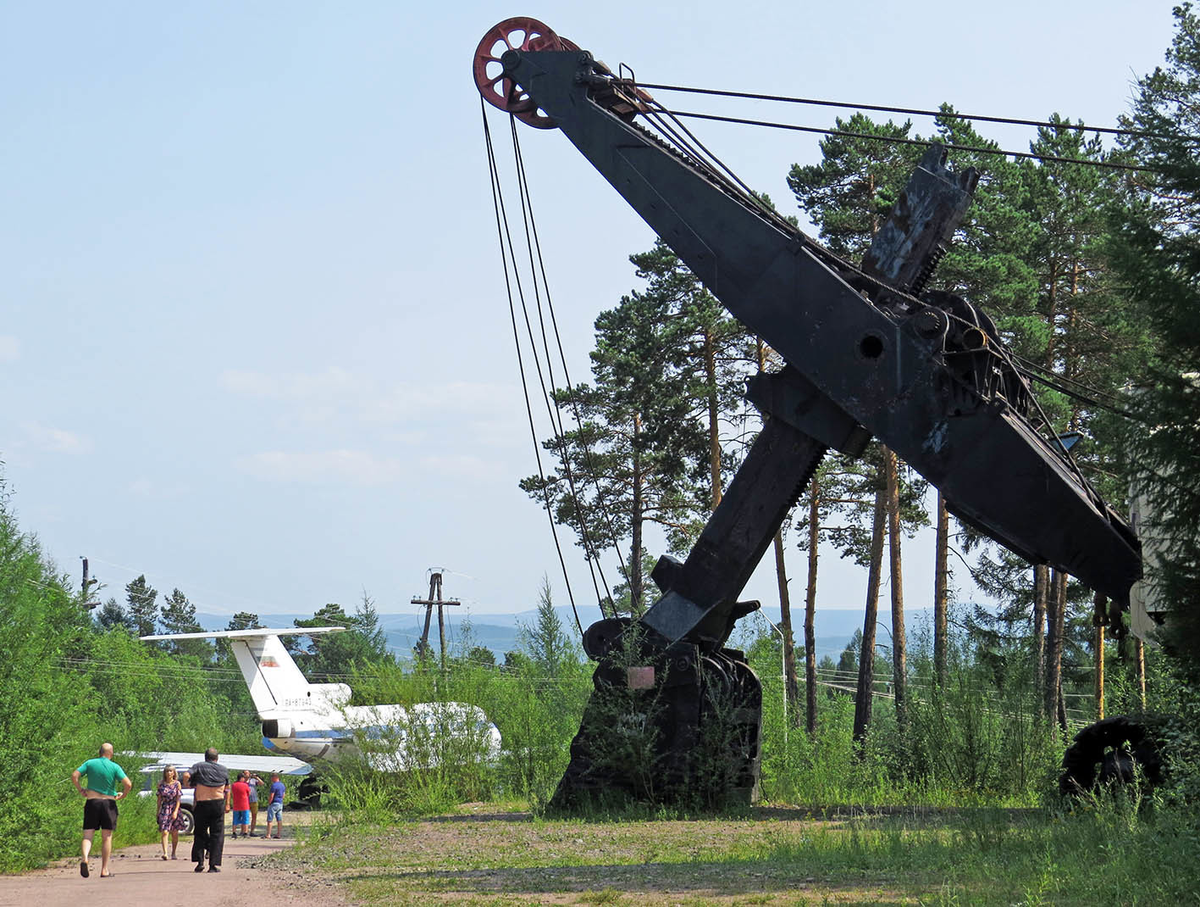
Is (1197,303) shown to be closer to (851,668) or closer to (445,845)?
(445,845)

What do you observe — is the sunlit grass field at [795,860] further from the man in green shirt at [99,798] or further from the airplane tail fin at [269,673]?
the airplane tail fin at [269,673]

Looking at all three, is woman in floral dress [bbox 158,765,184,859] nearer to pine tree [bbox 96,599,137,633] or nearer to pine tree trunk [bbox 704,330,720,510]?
pine tree trunk [bbox 704,330,720,510]

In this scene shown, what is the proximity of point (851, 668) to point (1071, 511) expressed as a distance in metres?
89.5

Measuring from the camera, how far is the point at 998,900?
7328 mm

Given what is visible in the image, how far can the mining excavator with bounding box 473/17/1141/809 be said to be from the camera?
37.5ft

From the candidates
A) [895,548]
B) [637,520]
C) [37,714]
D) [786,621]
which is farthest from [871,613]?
[37,714]

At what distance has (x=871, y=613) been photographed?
3231 cm

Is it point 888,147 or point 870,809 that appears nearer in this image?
point 870,809

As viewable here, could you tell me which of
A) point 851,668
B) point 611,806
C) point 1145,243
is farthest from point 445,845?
point 851,668

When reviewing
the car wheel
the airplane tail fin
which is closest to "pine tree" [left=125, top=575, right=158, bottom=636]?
the airplane tail fin

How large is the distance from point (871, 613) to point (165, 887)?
23637 mm

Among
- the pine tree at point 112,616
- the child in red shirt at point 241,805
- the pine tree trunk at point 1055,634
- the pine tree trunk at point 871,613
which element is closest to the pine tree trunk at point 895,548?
the pine tree trunk at point 871,613

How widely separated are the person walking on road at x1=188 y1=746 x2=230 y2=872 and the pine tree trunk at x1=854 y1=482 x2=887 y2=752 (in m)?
19.8

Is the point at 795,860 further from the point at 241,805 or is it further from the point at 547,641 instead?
the point at 241,805
